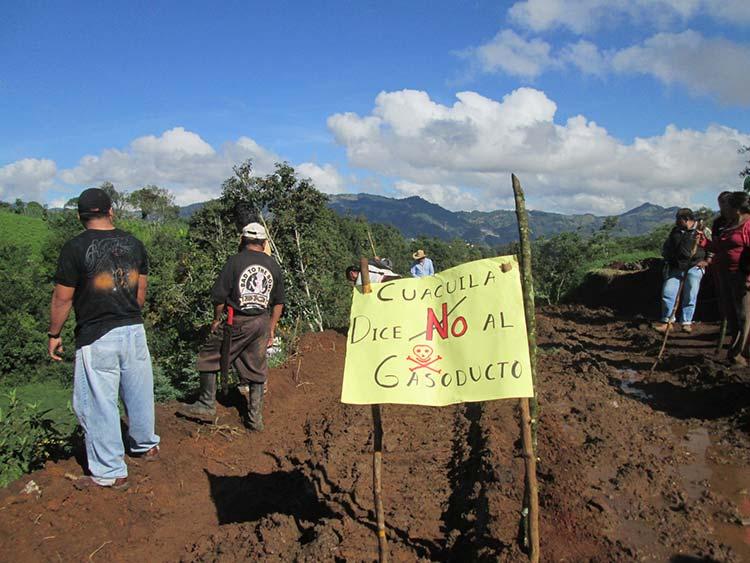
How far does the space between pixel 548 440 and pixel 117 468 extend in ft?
10.6

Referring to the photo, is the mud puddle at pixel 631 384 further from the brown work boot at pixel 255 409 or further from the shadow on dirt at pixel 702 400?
the brown work boot at pixel 255 409

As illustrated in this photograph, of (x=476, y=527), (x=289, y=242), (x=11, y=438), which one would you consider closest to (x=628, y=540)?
(x=476, y=527)

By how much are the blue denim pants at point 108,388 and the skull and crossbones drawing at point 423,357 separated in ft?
6.99

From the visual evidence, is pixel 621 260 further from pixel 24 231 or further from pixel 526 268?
pixel 24 231

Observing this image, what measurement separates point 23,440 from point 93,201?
1931 mm

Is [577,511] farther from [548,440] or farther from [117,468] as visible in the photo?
[117,468]

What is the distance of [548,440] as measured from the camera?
4414 millimetres

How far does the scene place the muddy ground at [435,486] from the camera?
322cm

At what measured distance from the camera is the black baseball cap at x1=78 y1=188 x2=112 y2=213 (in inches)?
141

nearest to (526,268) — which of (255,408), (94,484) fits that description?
(94,484)

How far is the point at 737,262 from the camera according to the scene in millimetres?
5902

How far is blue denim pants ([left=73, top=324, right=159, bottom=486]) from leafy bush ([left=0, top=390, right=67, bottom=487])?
72 cm

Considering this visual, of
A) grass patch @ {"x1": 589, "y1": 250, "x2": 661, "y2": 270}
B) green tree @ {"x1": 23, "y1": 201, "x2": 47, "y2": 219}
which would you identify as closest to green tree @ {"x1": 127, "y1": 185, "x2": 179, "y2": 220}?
green tree @ {"x1": 23, "y1": 201, "x2": 47, "y2": 219}

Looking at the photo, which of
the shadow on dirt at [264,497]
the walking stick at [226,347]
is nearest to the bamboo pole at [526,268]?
the shadow on dirt at [264,497]
